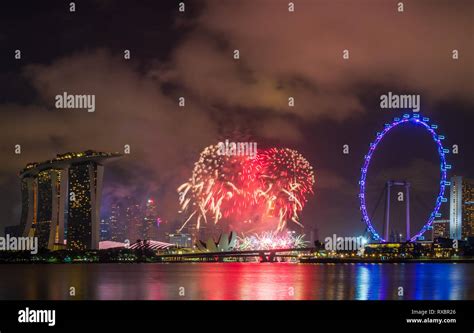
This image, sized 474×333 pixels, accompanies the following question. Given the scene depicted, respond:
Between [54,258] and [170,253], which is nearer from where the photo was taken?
[170,253]

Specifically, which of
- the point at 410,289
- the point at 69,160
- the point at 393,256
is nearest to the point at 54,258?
the point at 69,160

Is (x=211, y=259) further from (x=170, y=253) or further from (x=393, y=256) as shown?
(x=393, y=256)

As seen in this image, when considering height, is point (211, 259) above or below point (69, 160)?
below
